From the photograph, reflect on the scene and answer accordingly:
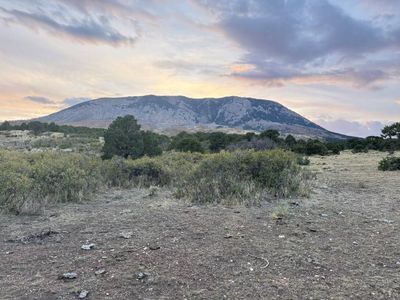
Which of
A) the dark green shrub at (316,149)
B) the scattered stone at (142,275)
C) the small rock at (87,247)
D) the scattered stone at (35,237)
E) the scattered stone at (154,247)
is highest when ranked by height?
the dark green shrub at (316,149)

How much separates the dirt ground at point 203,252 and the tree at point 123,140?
1070cm

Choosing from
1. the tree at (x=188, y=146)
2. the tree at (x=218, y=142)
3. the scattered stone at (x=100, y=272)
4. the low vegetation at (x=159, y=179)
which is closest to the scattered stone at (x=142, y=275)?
the scattered stone at (x=100, y=272)

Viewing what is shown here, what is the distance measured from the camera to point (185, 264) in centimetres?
577

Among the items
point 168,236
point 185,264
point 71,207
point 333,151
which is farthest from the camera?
point 333,151

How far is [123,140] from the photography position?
21.3 metres

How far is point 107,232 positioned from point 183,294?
3371 millimetres

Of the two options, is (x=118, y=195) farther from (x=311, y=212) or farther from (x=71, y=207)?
(x=311, y=212)

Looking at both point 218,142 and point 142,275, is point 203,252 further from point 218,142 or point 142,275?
point 218,142

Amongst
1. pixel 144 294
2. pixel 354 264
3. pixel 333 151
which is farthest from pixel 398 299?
pixel 333 151

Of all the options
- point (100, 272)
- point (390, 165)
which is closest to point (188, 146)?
point (390, 165)

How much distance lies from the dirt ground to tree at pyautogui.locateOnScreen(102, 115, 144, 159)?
10.7 meters

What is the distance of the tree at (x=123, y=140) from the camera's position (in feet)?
69.4

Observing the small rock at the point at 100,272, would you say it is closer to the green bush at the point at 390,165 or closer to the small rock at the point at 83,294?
the small rock at the point at 83,294

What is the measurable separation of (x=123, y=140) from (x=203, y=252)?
51.8 feet
